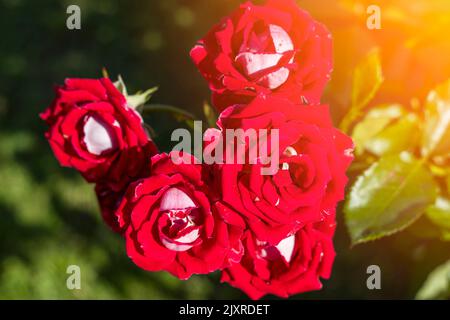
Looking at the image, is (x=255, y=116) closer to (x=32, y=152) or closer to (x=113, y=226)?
(x=113, y=226)

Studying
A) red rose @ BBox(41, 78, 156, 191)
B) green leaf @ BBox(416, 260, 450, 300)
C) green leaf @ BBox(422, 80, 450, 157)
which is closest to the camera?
red rose @ BBox(41, 78, 156, 191)

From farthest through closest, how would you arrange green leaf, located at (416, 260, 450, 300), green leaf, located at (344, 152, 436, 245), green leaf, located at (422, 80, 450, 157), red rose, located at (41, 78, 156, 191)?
1. green leaf, located at (416, 260, 450, 300)
2. green leaf, located at (422, 80, 450, 157)
3. green leaf, located at (344, 152, 436, 245)
4. red rose, located at (41, 78, 156, 191)

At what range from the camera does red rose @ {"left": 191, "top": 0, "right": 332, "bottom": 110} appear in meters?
0.75

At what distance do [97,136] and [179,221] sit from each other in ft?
0.63

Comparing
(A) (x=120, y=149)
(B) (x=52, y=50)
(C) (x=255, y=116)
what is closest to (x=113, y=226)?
(A) (x=120, y=149)

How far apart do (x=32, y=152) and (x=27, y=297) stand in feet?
1.58

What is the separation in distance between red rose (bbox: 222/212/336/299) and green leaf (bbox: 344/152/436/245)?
0.52 ft

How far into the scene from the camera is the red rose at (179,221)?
0.71m

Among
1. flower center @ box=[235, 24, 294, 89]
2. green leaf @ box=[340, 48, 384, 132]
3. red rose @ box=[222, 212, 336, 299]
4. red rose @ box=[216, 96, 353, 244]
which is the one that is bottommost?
red rose @ box=[222, 212, 336, 299]

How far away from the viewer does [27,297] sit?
1640mm

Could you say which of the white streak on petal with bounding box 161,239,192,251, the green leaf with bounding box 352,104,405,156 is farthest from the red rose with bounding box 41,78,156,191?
the green leaf with bounding box 352,104,405,156

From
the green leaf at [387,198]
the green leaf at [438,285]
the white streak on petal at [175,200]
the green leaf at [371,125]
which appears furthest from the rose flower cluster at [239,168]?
the green leaf at [438,285]

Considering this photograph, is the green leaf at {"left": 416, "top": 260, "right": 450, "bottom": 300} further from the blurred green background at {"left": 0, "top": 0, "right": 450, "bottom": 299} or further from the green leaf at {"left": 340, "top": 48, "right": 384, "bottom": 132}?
the green leaf at {"left": 340, "top": 48, "right": 384, "bottom": 132}

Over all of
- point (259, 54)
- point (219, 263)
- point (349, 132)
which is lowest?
point (219, 263)
